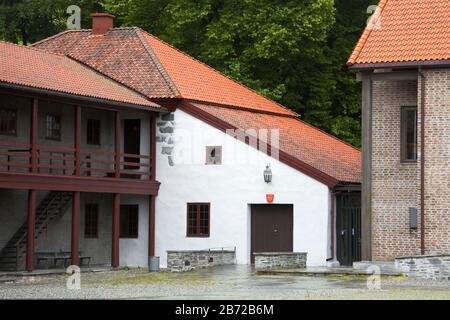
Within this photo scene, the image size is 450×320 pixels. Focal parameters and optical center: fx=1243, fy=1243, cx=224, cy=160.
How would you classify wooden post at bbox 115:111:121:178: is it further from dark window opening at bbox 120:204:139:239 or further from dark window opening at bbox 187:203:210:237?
dark window opening at bbox 187:203:210:237

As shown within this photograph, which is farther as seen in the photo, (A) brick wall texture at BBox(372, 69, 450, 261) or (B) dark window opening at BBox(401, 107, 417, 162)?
(B) dark window opening at BBox(401, 107, 417, 162)

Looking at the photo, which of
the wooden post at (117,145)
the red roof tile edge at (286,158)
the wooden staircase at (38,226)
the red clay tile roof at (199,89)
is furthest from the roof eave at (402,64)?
the wooden staircase at (38,226)

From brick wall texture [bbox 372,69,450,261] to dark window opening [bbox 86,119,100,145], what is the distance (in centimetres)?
1048

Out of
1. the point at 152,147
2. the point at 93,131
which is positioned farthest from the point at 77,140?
the point at 152,147

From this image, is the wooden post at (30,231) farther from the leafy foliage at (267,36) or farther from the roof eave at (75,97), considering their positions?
the leafy foliage at (267,36)

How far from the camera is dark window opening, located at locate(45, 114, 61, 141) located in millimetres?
39625

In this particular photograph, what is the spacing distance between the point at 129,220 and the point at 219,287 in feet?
43.0

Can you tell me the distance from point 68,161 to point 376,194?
10358 millimetres

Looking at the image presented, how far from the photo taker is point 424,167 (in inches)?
1367

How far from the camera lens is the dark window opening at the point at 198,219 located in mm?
40969

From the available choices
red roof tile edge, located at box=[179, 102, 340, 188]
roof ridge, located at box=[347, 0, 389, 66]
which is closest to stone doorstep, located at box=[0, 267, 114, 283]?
red roof tile edge, located at box=[179, 102, 340, 188]

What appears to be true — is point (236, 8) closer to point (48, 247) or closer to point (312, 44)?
point (312, 44)

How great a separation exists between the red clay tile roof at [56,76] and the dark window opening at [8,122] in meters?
1.39
